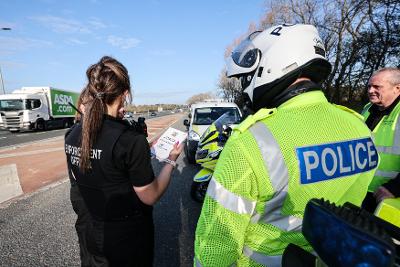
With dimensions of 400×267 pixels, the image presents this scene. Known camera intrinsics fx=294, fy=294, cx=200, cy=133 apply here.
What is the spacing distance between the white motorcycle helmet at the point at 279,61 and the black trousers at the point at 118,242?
109cm

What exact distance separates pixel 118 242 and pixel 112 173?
0.47 meters

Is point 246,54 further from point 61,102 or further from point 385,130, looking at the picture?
point 61,102

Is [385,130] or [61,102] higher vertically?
[61,102]

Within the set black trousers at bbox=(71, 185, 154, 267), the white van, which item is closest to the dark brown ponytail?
black trousers at bbox=(71, 185, 154, 267)

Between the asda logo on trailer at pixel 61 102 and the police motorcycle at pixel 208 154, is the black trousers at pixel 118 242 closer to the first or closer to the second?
the police motorcycle at pixel 208 154

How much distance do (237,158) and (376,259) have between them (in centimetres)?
61

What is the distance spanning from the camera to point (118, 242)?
71.9 inches

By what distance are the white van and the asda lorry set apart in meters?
16.6

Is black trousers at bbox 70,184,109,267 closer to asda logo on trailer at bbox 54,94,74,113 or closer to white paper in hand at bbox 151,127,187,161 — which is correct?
white paper in hand at bbox 151,127,187,161

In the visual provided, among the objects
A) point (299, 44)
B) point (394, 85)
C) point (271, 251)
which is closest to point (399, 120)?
point (394, 85)

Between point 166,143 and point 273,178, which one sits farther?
point 166,143

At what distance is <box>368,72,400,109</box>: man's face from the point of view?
278cm

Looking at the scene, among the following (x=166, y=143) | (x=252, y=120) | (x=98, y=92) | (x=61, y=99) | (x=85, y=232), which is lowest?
(x=85, y=232)

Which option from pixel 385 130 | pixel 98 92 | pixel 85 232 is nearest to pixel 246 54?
pixel 98 92
